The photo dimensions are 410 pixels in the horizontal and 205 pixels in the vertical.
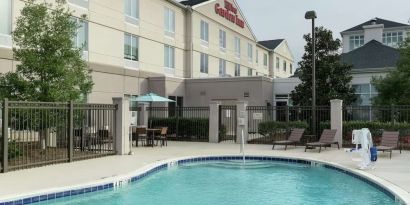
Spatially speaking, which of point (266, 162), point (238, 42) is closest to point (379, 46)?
point (238, 42)

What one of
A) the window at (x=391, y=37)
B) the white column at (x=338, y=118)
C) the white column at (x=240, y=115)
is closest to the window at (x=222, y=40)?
the white column at (x=240, y=115)

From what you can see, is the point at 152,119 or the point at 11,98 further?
the point at 152,119

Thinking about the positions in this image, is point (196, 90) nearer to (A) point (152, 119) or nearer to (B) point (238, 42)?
(A) point (152, 119)

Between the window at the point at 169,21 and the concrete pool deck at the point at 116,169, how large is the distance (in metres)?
14.5

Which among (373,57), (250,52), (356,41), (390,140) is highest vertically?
(356,41)

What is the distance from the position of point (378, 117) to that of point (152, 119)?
12674 millimetres

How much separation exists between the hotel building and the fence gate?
5.49 meters

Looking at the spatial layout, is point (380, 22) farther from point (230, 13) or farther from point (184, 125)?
point (184, 125)

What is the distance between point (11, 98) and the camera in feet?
47.2

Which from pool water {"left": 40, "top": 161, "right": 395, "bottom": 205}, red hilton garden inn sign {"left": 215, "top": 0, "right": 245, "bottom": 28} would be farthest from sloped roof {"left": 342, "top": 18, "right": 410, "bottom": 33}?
pool water {"left": 40, "top": 161, "right": 395, "bottom": 205}

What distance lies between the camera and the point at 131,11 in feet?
87.4

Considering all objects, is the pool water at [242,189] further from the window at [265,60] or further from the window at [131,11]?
the window at [265,60]

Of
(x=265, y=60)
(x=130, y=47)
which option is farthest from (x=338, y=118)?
(x=265, y=60)

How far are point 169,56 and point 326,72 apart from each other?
37.0 ft
